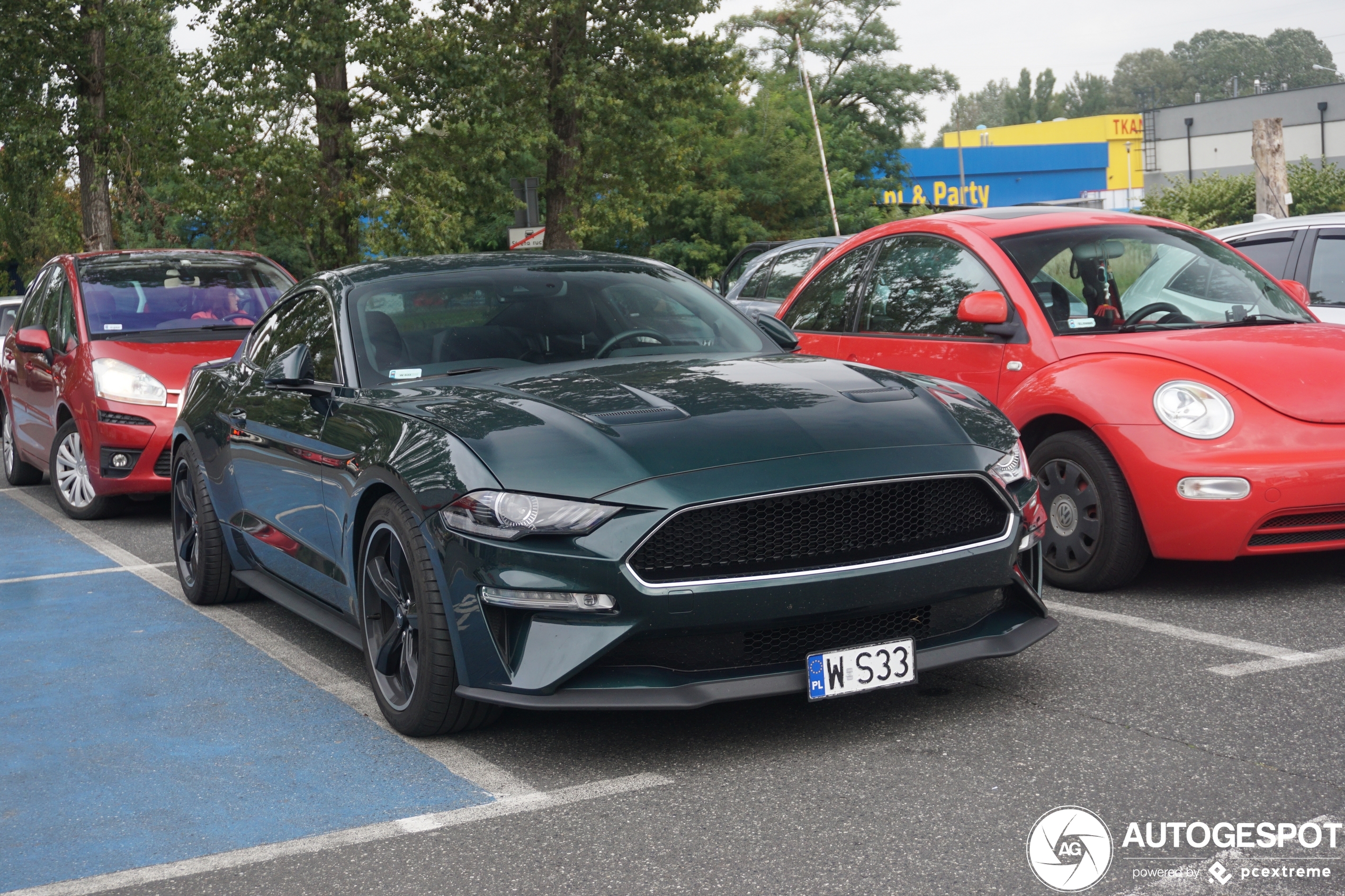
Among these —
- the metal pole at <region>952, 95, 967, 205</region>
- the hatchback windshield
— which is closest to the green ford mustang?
the hatchback windshield

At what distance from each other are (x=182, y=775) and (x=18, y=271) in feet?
171

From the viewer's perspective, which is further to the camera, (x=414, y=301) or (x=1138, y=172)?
(x=1138, y=172)

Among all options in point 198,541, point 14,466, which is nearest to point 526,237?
point 14,466

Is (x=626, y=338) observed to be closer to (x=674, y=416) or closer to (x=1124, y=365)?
(x=674, y=416)

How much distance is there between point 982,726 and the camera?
14.0ft

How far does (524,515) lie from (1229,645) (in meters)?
2.66

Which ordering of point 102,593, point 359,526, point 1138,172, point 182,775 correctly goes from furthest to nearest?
point 1138,172 → point 102,593 → point 359,526 → point 182,775

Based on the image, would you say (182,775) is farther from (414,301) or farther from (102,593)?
(102,593)

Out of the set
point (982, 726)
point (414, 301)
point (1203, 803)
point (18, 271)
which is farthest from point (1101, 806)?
point (18, 271)

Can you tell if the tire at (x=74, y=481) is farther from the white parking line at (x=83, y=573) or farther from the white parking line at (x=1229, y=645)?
the white parking line at (x=1229, y=645)

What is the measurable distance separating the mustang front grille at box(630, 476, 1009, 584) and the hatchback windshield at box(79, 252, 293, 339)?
6.62m

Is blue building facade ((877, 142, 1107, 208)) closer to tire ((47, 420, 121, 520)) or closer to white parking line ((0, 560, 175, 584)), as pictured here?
tire ((47, 420, 121, 520))

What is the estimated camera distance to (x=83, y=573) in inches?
303

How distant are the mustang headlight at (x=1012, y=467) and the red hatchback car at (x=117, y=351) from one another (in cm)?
627
